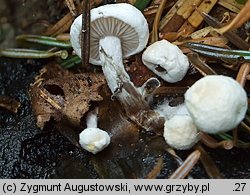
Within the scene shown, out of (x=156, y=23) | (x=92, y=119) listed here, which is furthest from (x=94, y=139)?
(x=156, y=23)

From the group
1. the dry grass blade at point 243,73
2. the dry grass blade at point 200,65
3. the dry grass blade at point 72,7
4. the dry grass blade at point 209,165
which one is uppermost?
the dry grass blade at point 243,73

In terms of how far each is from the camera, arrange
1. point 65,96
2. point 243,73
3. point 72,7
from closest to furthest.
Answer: point 243,73
point 65,96
point 72,7

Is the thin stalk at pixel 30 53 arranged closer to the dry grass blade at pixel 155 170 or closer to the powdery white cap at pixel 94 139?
the powdery white cap at pixel 94 139

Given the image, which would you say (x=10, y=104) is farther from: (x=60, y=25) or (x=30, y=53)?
(x=60, y=25)

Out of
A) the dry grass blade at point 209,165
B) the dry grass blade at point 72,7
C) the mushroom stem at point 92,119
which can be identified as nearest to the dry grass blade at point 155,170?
the dry grass blade at point 209,165

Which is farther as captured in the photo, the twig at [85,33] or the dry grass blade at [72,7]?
the dry grass blade at [72,7]
